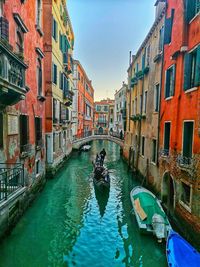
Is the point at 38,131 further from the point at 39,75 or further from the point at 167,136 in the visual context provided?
the point at 167,136

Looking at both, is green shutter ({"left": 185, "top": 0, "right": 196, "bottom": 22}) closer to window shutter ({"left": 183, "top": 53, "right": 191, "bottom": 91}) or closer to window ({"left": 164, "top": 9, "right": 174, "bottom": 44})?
window shutter ({"left": 183, "top": 53, "right": 191, "bottom": 91})

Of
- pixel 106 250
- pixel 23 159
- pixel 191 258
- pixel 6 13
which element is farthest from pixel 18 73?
pixel 191 258

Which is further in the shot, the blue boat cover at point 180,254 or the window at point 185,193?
the window at point 185,193

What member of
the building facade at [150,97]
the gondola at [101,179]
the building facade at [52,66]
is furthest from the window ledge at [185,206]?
the building facade at [52,66]

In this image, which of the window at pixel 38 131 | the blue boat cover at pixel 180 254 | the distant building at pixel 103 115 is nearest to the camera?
the blue boat cover at pixel 180 254

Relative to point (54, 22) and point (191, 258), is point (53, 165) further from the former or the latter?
point (191, 258)

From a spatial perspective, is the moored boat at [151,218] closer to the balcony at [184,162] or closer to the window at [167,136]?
the balcony at [184,162]

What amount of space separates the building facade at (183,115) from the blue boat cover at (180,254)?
810 mm

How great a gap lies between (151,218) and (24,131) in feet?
20.4

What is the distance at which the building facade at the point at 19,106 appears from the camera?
609 cm

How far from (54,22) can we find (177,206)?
1375 centimetres

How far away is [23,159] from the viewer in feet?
28.9

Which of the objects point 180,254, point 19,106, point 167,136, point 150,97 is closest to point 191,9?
point 167,136

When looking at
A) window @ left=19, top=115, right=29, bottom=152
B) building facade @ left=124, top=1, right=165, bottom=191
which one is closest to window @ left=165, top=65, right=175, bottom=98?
building facade @ left=124, top=1, right=165, bottom=191
